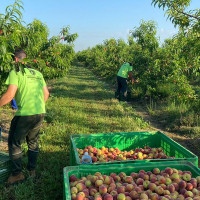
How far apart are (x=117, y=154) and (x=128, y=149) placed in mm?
366

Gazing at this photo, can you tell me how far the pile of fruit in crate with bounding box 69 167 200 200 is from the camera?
201cm

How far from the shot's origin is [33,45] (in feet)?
20.2

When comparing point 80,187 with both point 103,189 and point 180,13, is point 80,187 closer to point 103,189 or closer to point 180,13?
point 103,189

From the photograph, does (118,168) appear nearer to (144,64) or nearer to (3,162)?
(3,162)

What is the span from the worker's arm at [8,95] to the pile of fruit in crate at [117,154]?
1171 millimetres

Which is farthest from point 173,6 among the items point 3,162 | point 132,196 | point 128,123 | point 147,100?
point 147,100

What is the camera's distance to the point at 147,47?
906 centimetres

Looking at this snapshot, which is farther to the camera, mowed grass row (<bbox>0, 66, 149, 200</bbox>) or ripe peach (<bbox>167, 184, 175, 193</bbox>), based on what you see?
mowed grass row (<bbox>0, 66, 149, 200</bbox>)

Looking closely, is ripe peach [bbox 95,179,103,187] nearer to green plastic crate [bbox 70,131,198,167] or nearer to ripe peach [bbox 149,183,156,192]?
ripe peach [bbox 149,183,156,192]

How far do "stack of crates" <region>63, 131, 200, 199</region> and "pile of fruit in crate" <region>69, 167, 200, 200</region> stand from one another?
0.26 feet

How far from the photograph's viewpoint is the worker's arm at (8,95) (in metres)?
2.74

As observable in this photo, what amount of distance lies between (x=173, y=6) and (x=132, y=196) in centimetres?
328

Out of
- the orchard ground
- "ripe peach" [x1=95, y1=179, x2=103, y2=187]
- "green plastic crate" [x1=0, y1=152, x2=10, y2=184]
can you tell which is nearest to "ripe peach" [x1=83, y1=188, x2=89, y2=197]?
"ripe peach" [x1=95, y1=179, x2=103, y2=187]

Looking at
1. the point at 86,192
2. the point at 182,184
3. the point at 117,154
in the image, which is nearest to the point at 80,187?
the point at 86,192
